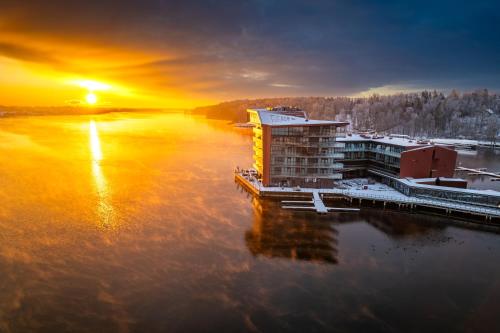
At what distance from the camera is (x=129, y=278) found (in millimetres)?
29688

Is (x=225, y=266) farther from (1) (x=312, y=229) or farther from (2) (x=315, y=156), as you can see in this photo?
(2) (x=315, y=156)

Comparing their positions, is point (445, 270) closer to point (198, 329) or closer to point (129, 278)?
point (198, 329)

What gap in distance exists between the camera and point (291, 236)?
3888cm

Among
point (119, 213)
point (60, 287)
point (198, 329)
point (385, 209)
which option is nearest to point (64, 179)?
point (119, 213)

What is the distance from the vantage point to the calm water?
24.6 meters

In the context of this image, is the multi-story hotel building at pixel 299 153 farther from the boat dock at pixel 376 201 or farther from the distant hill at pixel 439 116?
the distant hill at pixel 439 116

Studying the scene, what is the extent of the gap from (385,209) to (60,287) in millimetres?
43409

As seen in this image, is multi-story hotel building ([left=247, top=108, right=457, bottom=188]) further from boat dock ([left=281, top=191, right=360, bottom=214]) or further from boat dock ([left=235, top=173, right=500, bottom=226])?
boat dock ([left=281, top=191, right=360, bottom=214])

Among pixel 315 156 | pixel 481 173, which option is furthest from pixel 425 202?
pixel 481 173

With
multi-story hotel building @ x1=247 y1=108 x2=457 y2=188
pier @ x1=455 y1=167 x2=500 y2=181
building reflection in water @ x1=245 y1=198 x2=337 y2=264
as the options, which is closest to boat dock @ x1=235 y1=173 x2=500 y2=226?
multi-story hotel building @ x1=247 y1=108 x2=457 y2=188

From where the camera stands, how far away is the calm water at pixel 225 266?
24.6 m

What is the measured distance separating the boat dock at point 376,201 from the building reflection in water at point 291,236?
11.4 feet

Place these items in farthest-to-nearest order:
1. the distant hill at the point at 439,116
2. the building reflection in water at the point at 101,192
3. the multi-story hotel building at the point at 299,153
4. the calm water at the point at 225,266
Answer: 1. the distant hill at the point at 439,116
2. the multi-story hotel building at the point at 299,153
3. the building reflection in water at the point at 101,192
4. the calm water at the point at 225,266

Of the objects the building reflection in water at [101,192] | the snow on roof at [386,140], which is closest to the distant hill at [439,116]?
the snow on roof at [386,140]
